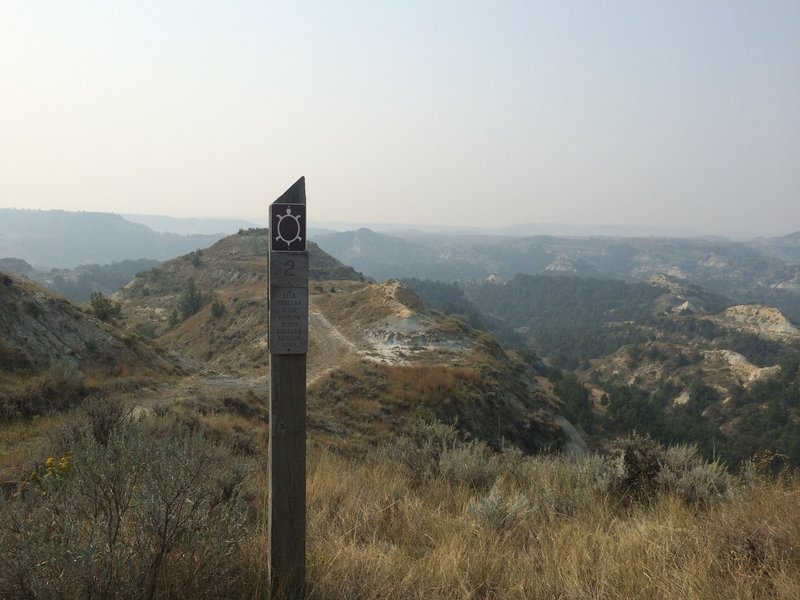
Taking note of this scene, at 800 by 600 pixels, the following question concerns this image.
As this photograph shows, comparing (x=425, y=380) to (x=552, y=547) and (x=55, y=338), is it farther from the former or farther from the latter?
(x=552, y=547)

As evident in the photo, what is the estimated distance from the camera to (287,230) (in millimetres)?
2992

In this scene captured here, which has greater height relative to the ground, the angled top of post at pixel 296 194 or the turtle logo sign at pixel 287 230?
the angled top of post at pixel 296 194

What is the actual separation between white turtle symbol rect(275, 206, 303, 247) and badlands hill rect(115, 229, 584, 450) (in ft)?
34.2

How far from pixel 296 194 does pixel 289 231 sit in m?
0.26

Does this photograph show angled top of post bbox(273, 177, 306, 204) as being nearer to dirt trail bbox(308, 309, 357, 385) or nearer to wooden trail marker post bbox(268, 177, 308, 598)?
wooden trail marker post bbox(268, 177, 308, 598)

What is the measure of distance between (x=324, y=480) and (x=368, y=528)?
1.39 meters

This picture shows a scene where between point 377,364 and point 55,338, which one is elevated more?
point 55,338

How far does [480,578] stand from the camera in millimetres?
3471

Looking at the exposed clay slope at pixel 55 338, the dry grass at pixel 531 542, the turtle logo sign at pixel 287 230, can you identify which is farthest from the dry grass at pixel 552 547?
the exposed clay slope at pixel 55 338

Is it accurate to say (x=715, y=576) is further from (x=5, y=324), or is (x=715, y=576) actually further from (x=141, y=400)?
(x=5, y=324)

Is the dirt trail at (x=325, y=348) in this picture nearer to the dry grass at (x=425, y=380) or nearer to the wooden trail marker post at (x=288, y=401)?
the dry grass at (x=425, y=380)

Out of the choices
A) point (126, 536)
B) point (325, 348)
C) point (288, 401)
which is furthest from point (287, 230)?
point (325, 348)

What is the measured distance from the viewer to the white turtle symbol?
298 cm

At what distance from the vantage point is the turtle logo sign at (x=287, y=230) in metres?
2.98
